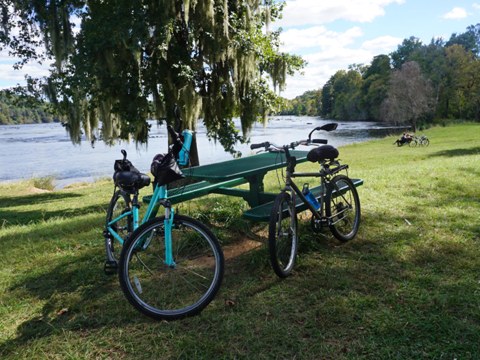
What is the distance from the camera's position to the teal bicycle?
280cm

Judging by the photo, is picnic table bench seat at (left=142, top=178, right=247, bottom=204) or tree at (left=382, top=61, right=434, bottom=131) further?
tree at (left=382, top=61, right=434, bottom=131)

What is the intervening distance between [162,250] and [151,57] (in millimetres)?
5918

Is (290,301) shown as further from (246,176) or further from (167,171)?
(246,176)

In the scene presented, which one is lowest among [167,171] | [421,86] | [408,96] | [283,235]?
[283,235]

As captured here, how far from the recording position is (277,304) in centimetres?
295

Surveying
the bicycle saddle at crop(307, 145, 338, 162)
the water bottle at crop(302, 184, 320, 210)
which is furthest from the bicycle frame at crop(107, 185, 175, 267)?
the bicycle saddle at crop(307, 145, 338, 162)

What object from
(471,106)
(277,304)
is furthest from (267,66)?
(471,106)

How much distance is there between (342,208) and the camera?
412 centimetres

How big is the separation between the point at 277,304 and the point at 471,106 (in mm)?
65338

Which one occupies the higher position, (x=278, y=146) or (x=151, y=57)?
(x=151, y=57)

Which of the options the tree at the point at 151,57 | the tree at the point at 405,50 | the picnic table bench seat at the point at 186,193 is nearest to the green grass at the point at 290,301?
the picnic table bench seat at the point at 186,193

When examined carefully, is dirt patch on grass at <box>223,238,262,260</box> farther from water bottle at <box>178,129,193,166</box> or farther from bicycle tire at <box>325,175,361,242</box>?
water bottle at <box>178,129,193,166</box>

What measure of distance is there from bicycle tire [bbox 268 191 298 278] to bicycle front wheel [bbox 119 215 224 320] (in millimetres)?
484

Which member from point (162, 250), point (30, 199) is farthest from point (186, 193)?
point (30, 199)
